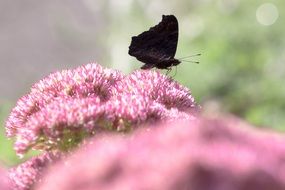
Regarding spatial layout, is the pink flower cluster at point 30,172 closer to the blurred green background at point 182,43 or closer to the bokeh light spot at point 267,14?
the blurred green background at point 182,43

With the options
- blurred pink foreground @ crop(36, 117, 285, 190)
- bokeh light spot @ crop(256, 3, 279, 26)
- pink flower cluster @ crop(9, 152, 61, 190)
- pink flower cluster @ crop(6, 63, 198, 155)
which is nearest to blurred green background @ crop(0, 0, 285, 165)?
bokeh light spot @ crop(256, 3, 279, 26)

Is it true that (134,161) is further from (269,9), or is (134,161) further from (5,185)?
(269,9)

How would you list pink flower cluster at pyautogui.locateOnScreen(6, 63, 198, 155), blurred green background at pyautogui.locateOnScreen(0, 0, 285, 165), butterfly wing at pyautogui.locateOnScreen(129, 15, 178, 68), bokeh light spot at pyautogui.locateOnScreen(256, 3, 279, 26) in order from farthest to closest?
bokeh light spot at pyautogui.locateOnScreen(256, 3, 279, 26)
blurred green background at pyautogui.locateOnScreen(0, 0, 285, 165)
butterfly wing at pyautogui.locateOnScreen(129, 15, 178, 68)
pink flower cluster at pyautogui.locateOnScreen(6, 63, 198, 155)

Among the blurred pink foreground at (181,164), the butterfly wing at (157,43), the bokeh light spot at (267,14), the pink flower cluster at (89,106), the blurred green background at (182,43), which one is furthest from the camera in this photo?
the bokeh light spot at (267,14)

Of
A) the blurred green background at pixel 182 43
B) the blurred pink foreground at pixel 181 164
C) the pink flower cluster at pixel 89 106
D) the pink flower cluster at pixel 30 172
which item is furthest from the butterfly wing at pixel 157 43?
the blurred green background at pixel 182 43

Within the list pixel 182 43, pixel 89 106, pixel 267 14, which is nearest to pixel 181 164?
pixel 89 106

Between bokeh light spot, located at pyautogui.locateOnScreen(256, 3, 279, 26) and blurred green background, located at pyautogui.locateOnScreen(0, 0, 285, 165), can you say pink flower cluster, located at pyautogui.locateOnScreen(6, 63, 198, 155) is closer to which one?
blurred green background, located at pyautogui.locateOnScreen(0, 0, 285, 165)
